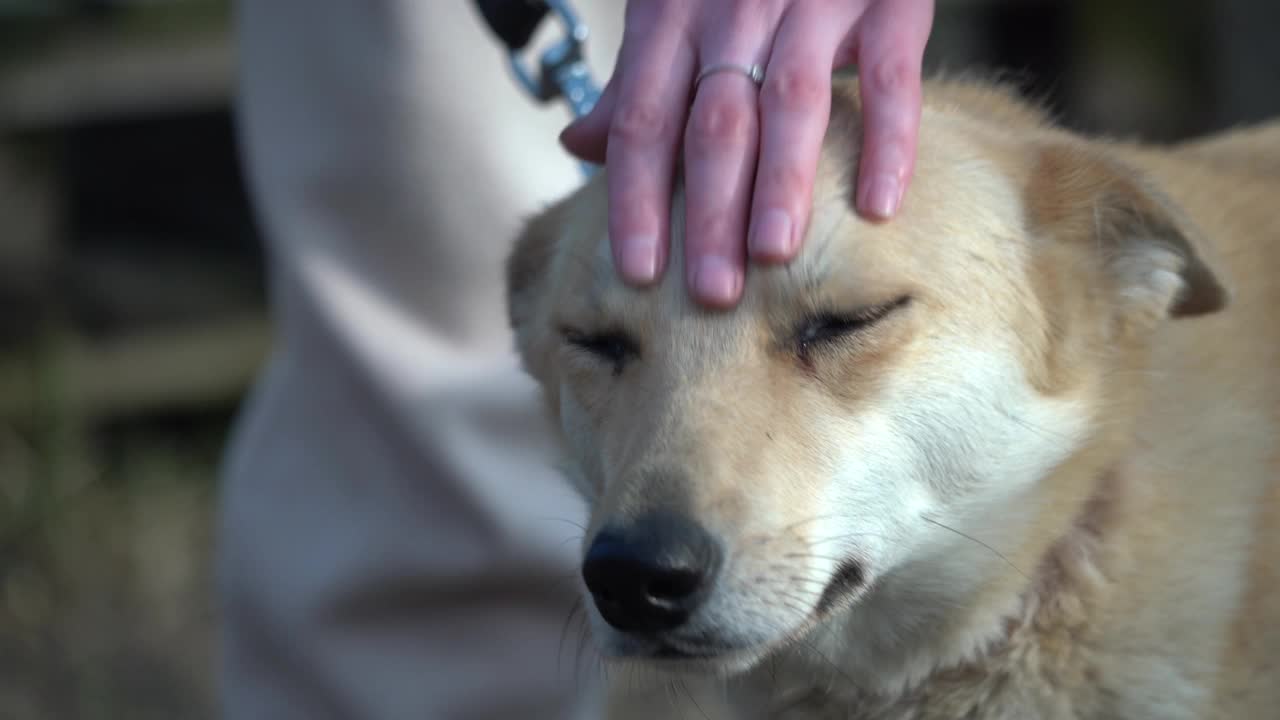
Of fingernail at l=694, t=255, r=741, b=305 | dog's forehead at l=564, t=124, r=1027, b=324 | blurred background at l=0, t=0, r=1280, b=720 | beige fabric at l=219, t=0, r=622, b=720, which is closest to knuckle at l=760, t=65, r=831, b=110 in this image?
dog's forehead at l=564, t=124, r=1027, b=324

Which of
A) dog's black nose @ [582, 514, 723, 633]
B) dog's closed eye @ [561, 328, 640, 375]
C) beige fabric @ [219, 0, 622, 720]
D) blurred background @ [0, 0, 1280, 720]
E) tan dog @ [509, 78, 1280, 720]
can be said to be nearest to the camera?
dog's black nose @ [582, 514, 723, 633]

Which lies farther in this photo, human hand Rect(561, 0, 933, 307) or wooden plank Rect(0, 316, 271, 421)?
wooden plank Rect(0, 316, 271, 421)

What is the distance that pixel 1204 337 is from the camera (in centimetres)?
260

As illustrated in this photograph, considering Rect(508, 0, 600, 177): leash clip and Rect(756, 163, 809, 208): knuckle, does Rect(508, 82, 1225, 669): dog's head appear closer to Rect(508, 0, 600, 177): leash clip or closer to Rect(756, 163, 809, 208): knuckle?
Rect(756, 163, 809, 208): knuckle

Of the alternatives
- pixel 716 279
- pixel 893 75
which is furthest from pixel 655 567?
pixel 893 75

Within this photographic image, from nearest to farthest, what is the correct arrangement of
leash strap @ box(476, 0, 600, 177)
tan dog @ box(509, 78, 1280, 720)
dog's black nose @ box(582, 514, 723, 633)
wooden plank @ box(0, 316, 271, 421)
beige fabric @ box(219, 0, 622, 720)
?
dog's black nose @ box(582, 514, 723, 633)
tan dog @ box(509, 78, 1280, 720)
leash strap @ box(476, 0, 600, 177)
beige fabric @ box(219, 0, 622, 720)
wooden plank @ box(0, 316, 271, 421)

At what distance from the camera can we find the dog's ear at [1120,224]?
244 centimetres

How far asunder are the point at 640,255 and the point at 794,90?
0.32 metres

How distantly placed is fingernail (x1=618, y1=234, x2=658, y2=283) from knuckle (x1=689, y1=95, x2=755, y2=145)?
0.16m

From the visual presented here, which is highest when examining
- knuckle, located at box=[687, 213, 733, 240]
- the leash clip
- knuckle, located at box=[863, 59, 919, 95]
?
knuckle, located at box=[863, 59, 919, 95]

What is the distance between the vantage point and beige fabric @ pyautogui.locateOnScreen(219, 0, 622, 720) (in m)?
3.40

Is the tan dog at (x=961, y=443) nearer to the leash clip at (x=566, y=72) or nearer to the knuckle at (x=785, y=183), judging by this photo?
the knuckle at (x=785, y=183)

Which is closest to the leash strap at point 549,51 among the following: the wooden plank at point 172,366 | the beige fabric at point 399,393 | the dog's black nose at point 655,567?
the beige fabric at point 399,393

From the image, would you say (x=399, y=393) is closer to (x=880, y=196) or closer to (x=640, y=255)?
(x=640, y=255)
